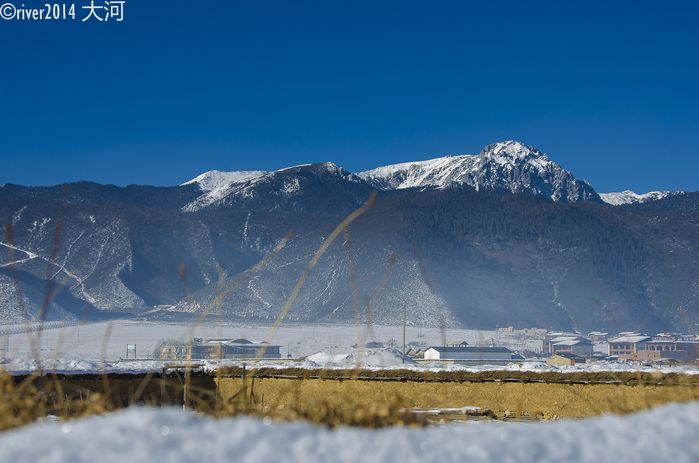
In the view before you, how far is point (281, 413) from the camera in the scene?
2.47 metres

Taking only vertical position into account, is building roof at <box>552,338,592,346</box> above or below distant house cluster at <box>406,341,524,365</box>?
below

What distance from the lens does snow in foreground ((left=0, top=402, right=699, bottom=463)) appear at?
6.07ft

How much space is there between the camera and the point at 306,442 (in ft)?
6.40

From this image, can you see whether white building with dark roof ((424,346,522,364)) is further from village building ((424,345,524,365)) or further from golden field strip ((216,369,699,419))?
golden field strip ((216,369,699,419))

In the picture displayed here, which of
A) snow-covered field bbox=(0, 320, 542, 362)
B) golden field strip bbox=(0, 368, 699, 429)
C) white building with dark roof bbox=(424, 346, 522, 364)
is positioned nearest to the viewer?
golden field strip bbox=(0, 368, 699, 429)

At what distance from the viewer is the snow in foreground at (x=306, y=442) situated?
1.85m

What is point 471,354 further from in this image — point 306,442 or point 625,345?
point 306,442

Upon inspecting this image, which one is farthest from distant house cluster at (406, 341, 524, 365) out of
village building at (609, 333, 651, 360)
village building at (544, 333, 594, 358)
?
village building at (609, 333, 651, 360)

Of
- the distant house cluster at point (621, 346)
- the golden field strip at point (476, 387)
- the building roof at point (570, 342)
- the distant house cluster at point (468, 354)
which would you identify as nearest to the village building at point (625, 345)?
the distant house cluster at point (621, 346)

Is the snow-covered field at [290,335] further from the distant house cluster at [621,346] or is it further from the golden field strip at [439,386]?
the golden field strip at [439,386]

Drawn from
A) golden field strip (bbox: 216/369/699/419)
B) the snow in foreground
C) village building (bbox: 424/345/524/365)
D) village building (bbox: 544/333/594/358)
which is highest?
the snow in foreground

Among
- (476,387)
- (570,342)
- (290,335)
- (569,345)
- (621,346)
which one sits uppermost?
(476,387)

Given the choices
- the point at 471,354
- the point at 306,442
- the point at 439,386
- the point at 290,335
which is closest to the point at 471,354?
the point at 471,354

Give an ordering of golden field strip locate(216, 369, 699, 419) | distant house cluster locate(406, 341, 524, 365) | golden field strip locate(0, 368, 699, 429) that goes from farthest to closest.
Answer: distant house cluster locate(406, 341, 524, 365) < golden field strip locate(216, 369, 699, 419) < golden field strip locate(0, 368, 699, 429)
